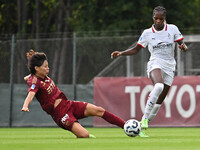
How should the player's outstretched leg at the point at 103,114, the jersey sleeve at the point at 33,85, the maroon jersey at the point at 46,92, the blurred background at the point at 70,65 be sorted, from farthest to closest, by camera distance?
1. the blurred background at the point at 70,65
2. the player's outstretched leg at the point at 103,114
3. the maroon jersey at the point at 46,92
4. the jersey sleeve at the point at 33,85

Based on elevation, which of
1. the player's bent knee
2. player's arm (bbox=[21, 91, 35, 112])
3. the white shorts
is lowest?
player's arm (bbox=[21, 91, 35, 112])

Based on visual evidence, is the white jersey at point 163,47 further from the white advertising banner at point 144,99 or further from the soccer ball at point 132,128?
the white advertising banner at point 144,99

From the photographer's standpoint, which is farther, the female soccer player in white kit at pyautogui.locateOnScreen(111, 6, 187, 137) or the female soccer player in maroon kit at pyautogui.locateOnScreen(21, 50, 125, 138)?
the female soccer player in white kit at pyautogui.locateOnScreen(111, 6, 187, 137)

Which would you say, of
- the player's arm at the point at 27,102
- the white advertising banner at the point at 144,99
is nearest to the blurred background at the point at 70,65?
the white advertising banner at the point at 144,99

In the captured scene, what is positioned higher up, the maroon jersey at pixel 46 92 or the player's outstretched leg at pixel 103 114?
the maroon jersey at pixel 46 92

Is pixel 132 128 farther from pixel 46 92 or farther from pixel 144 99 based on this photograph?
pixel 144 99

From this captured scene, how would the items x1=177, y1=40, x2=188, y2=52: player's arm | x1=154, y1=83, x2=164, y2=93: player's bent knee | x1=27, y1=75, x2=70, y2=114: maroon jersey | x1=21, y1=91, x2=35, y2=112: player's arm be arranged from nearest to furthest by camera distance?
x1=21, y1=91, x2=35, y2=112: player's arm, x1=27, y1=75, x2=70, y2=114: maroon jersey, x1=154, y1=83, x2=164, y2=93: player's bent knee, x1=177, y1=40, x2=188, y2=52: player's arm

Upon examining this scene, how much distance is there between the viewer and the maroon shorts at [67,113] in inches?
363

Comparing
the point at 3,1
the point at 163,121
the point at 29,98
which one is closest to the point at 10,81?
the point at 163,121

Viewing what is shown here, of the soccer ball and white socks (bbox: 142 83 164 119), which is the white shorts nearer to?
white socks (bbox: 142 83 164 119)

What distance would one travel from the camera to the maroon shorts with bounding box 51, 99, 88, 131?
30.2 ft

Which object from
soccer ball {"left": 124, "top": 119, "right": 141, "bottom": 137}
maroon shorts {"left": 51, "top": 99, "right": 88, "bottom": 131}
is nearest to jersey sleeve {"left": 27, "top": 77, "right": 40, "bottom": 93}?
maroon shorts {"left": 51, "top": 99, "right": 88, "bottom": 131}

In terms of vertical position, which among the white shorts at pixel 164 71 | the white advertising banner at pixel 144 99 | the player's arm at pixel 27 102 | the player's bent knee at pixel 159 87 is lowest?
the white advertising banner at pixel 144 99

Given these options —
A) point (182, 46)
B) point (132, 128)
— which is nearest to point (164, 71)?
point (182, 46)
